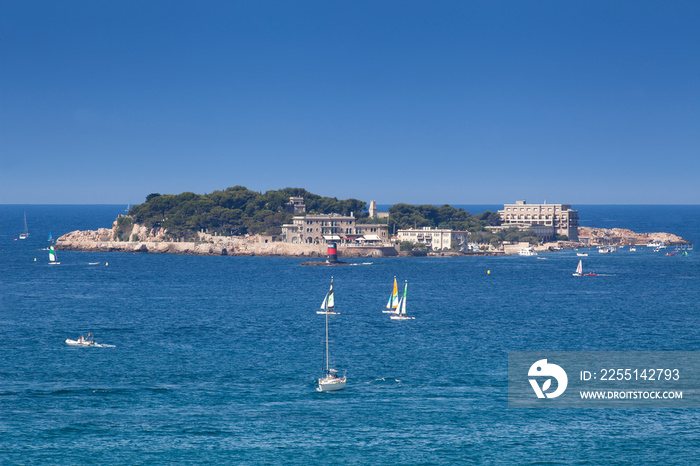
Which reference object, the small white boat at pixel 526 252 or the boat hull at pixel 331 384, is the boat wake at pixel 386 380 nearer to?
the boat hull at pixel 331 384

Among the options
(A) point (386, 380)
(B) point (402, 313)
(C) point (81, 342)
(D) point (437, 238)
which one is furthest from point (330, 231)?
(A) point (386, 380)

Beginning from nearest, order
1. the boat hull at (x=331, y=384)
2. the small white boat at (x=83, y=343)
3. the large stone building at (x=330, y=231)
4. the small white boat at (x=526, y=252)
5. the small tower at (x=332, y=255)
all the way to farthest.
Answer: the boat hull at (x=331, y=384), the small white boat at (x=83, y=343), the small tower at (x=332, y=255), the large stone building at (x=330, y=231), the small white boat at (x=526, y=252)

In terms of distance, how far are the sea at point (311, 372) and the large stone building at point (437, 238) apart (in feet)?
218

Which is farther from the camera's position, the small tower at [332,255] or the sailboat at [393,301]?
the small tower at [332,255]

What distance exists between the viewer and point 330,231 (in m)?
190

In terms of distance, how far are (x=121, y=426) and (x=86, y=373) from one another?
13463 millimetres

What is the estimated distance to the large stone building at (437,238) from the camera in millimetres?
193000

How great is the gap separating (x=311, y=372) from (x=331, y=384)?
6095 mm

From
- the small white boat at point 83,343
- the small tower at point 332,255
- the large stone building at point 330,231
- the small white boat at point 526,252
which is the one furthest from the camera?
the small white boat at point 526,252

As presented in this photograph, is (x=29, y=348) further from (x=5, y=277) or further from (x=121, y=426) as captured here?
(x=5, y=277)

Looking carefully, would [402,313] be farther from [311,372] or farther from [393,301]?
[311,372]

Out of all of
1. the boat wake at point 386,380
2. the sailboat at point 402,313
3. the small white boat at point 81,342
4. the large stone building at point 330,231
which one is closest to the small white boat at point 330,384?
the boat wake at point 386,380

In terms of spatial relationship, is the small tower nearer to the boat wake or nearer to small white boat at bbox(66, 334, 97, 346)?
small white boat at bbox(66, 334, 97, 346)

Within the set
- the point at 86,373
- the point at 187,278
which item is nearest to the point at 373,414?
the point at 86,373
